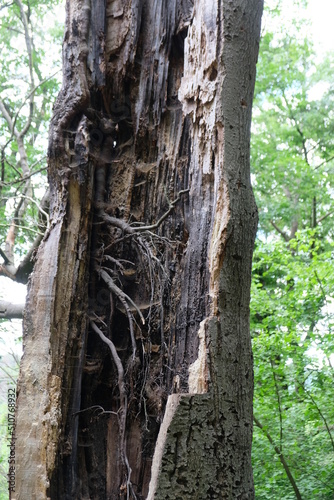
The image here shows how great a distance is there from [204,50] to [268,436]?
4412 mm

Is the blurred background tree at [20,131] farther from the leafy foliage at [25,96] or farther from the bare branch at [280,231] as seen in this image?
the bare branch at [280,231]

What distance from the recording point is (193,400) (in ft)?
6.89

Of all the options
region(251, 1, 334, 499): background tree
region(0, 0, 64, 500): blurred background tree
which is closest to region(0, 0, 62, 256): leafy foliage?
region(0, 0, 64, 500): blurred background tree

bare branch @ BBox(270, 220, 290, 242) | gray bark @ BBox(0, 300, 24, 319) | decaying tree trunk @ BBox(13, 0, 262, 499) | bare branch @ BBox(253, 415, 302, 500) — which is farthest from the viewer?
bare branch @ BBox(270, 220, 290, 242)

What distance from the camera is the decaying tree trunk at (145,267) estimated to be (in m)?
2.25

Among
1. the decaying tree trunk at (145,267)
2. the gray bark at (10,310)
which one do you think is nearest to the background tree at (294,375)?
the gray bark at (10,310)

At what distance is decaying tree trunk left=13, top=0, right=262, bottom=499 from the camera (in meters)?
2.25

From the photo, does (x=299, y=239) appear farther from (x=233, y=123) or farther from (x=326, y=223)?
(x=326, y=223)

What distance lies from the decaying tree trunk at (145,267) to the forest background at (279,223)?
3.09 feet

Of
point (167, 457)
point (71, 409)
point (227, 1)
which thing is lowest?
point (167, 457)

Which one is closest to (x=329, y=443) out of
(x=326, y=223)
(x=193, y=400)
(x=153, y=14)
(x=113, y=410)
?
(x=113, y=410)

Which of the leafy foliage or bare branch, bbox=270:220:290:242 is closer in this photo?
the leafy foliage

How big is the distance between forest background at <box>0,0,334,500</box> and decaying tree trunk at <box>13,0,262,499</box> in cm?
94

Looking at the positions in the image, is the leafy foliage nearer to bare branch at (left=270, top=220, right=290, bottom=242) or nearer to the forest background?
the forest background
